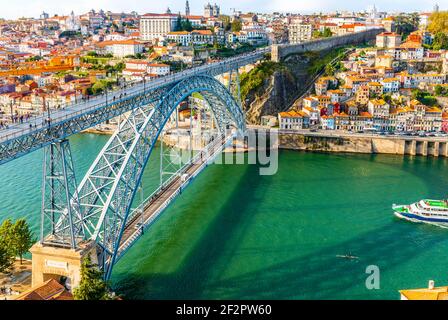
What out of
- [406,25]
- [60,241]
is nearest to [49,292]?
[60,241]

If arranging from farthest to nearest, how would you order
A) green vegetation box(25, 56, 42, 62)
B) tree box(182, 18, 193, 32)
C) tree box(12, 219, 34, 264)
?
1. tree box(182, 18, 193, 32)
2. green vegetation box(25, 56, 42, 62)
3. tree box(12, 219, 34, 264)

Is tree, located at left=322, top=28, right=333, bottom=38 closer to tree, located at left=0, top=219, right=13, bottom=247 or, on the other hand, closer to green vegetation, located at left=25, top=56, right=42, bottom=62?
green vegetation, located at left=25, top=56, right=42, bottom=62

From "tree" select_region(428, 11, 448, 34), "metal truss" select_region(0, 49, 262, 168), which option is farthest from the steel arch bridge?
"tree" select_region(428, 11, 448, 34)

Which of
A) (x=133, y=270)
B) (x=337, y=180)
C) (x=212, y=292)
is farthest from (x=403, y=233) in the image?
(x=133, y=270)

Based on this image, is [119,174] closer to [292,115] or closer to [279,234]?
[279,234]
